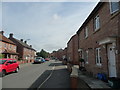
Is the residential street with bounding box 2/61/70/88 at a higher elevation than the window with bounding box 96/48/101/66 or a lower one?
lower

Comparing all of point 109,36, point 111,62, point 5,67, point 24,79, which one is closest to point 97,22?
point 109,36

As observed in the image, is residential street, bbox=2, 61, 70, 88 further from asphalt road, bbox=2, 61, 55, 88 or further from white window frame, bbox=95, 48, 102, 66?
white window frame, bbox=95, 48, 102, 66

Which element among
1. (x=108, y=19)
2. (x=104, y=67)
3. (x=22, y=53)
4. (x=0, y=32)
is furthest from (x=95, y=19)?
(x=22, y=53)

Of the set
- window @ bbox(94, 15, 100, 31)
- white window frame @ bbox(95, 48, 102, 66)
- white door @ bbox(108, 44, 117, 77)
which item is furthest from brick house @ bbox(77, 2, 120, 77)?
window @ bbox(94, 15, 100, 31)

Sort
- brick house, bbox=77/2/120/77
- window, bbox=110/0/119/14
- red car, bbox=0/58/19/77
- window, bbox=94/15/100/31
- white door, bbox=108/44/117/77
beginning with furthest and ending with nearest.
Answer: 1. red car, bbox=0/58/19/77
2. window, bbox=94/15/100/31
3. white door, bbox=108/44/117/77
4. window, bbox=110/0/119/14
5. brick house, bbox=77/2/120/77

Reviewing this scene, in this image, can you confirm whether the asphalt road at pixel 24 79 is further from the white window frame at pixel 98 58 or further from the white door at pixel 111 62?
the white door at pixel 111 62

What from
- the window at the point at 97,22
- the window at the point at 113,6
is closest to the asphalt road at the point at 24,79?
the window at the point at 97,22

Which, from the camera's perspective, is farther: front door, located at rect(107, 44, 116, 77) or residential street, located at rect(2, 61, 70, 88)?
residential street, located at rect(2, 61, 70, 88)

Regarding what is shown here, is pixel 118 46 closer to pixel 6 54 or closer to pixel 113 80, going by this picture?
pixel 113 80

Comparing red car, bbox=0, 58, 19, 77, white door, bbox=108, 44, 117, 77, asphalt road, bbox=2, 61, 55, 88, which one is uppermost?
white door, bbox=108, 44, 117, 77

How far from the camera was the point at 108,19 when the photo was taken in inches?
328

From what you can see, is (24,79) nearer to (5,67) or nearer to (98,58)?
(5,67)

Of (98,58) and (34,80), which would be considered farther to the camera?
(98,58)

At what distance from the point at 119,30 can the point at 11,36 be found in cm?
4227
